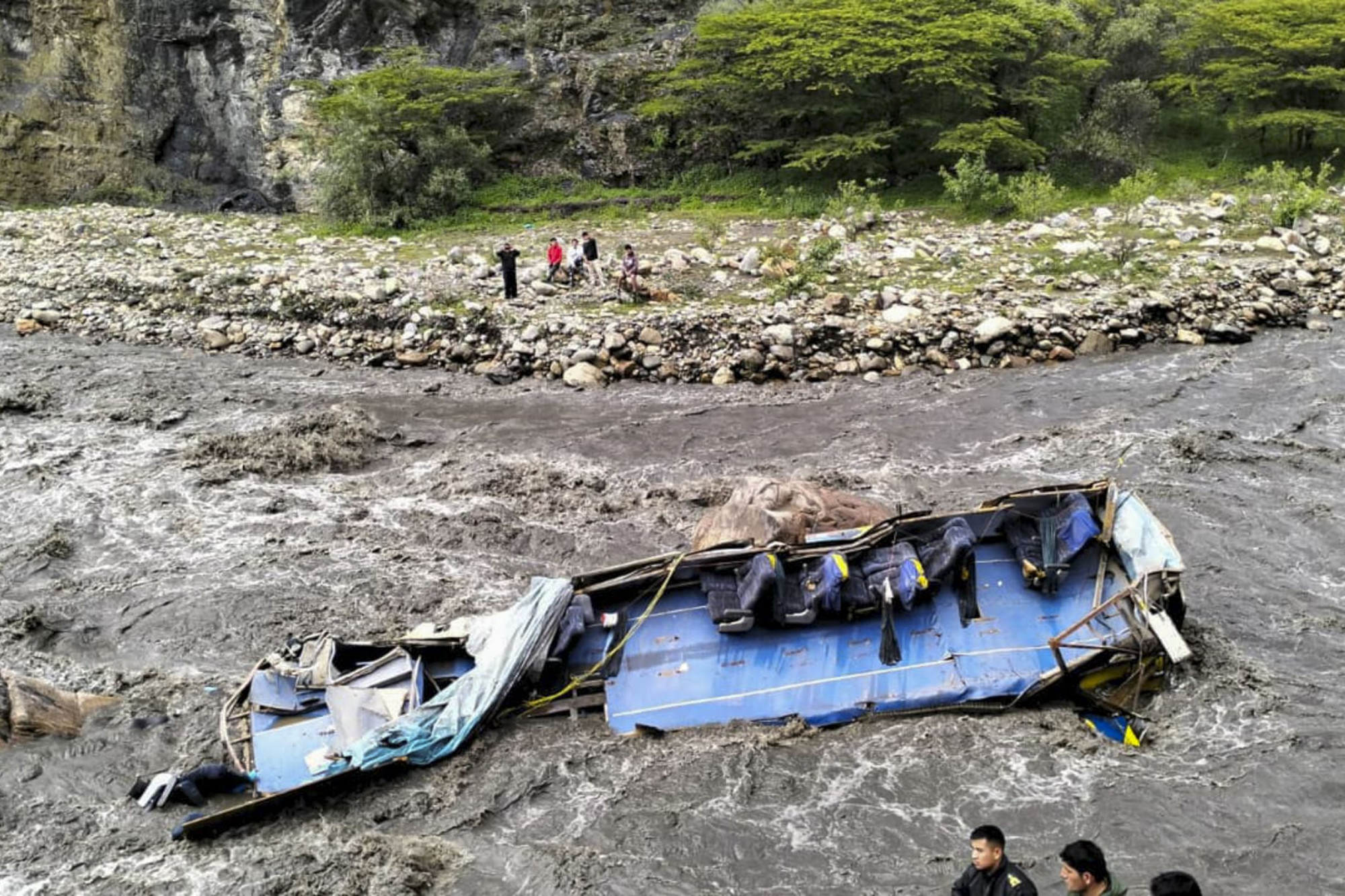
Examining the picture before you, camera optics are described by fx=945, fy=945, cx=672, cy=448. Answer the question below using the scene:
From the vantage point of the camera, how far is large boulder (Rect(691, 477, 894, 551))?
10569mm

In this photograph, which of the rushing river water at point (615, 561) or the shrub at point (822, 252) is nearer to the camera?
the rushing river water at point (615, 561)

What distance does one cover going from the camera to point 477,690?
8664 millimetres

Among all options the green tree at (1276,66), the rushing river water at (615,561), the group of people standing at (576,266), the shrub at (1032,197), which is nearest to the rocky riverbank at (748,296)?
the group of people standing at (576,266)

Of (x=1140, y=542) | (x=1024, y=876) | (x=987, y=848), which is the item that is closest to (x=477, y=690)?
(x=987, y=848)

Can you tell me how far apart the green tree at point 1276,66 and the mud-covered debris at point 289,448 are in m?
24.8

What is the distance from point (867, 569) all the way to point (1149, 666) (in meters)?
2.71

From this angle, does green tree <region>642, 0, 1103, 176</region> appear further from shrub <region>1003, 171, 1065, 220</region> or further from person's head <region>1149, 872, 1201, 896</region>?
person's head <region>1149, 872, 1201, 896</region>

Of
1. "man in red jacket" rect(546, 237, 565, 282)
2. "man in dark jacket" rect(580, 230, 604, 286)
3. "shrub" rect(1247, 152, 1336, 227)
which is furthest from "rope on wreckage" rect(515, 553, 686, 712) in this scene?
"shrub" rect(1247, 152, 1336, 227)

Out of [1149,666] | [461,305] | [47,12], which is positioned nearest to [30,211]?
[47,12]

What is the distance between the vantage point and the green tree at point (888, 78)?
25.0 m

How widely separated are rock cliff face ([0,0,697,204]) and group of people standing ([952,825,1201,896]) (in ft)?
92.6

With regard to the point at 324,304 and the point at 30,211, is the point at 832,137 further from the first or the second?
the point at 30,211

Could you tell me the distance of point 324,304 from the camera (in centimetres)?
2056

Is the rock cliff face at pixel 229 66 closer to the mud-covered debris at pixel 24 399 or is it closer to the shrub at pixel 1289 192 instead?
the mud-covered debris at pixel 24 399
